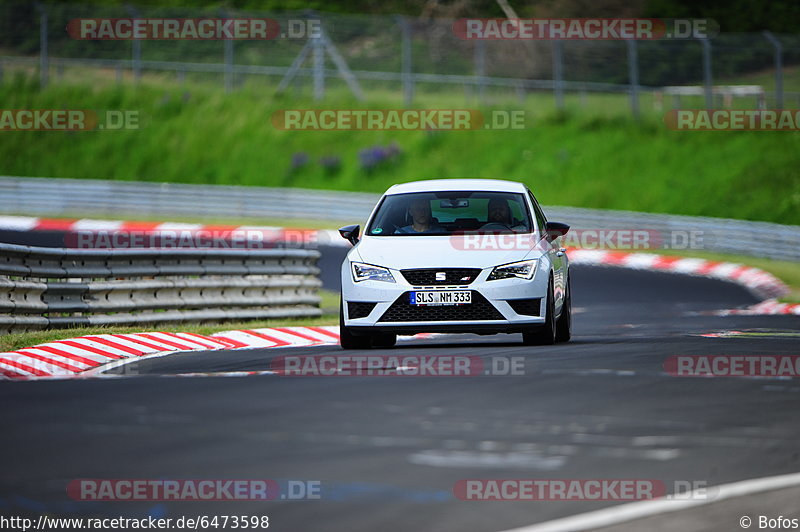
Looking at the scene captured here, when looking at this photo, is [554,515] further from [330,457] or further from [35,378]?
[35,378]

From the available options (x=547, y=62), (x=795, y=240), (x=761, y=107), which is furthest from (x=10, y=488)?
(x=547, y=62)

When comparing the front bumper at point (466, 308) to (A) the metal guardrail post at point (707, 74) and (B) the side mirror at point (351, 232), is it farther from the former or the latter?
(A) the metal guardrail post at point (707, 74)

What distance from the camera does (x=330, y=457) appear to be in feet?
25.2

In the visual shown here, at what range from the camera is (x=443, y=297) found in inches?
538

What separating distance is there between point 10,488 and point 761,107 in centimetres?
3511

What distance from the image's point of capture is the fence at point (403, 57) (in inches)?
1545

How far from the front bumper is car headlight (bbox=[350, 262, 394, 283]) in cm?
5

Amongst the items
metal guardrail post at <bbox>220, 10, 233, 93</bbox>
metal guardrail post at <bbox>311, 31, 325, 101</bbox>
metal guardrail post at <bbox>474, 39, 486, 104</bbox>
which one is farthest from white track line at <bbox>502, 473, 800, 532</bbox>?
metal guardrail post at <bbox>220, 10, 233, 93</bbox>

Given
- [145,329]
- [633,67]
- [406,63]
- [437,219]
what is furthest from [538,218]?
[406,63]

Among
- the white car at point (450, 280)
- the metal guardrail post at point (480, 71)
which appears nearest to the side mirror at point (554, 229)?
the white car at point (450, 280)

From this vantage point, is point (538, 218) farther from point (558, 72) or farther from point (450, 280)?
point (558, 72)

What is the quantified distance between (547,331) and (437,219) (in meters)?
1.58

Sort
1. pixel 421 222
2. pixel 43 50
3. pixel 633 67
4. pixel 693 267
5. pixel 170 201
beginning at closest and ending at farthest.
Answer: pixel 421 222 < pixel 693 267 < pixel 633 67 < pixel 170 201 < pixel 43 50

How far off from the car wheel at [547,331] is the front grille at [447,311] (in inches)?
19.6
